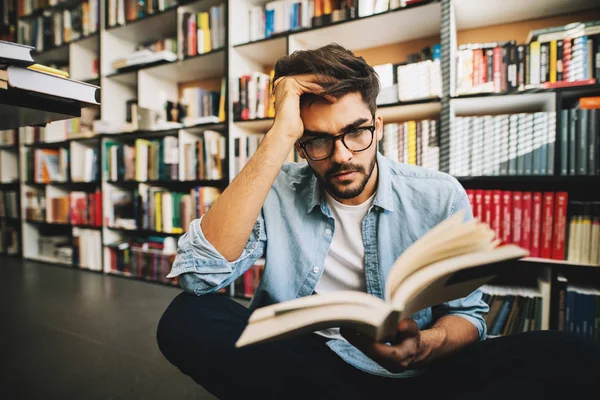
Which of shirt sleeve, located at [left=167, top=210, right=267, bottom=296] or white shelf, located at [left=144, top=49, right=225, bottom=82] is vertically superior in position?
white shelf, located at [left=144, top=49, right=225, bottom=82]

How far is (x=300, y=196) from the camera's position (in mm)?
943

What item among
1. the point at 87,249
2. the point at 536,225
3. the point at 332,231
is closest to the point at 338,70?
the point at 332,231

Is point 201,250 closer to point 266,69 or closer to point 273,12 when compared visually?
A: point 273,12

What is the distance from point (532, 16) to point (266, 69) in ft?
5.40

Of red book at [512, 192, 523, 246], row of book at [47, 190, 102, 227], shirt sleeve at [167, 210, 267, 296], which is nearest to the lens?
shirt sleeve at [167, 210, 267, 296]

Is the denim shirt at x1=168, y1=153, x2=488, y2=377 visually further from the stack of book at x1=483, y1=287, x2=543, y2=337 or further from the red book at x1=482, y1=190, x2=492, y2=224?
the stack of book at x1=483, y1=287, x2=543, y2=337

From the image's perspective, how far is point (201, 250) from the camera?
0.72 metres

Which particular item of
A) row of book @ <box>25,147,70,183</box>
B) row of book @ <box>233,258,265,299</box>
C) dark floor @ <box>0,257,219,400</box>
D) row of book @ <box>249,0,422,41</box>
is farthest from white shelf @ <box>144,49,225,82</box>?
dark floor @ <box>0,257,219,400</box>

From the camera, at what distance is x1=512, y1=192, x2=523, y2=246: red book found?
4.66 ft

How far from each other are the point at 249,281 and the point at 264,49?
59.7 inches

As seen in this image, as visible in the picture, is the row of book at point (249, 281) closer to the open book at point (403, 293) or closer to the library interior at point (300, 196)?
the library interior at point (300, 196)

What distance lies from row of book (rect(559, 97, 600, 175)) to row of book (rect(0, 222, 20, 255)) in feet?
15.1

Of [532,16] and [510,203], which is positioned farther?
[532,16]

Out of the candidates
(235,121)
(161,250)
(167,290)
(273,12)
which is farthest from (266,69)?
(167,290)
